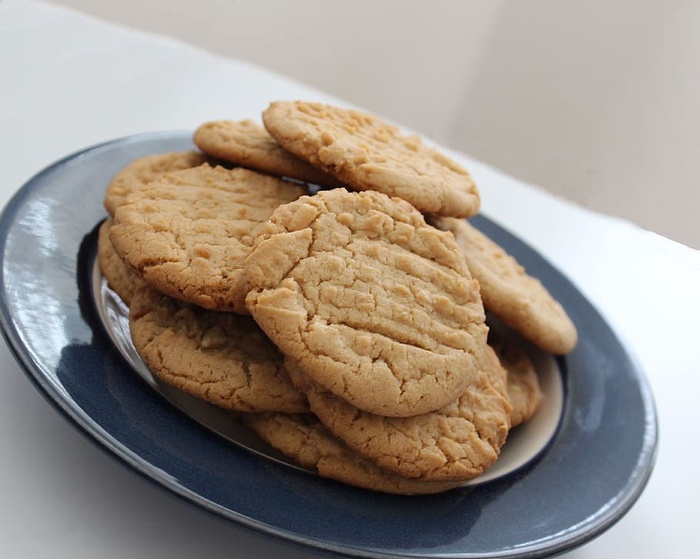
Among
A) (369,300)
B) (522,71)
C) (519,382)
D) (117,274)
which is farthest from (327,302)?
(522,71)

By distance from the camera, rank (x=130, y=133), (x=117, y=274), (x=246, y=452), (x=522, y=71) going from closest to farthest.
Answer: (x=246, y=452) < (x=117, y=274) < (x=130, y=133) < (x=522, y=71)

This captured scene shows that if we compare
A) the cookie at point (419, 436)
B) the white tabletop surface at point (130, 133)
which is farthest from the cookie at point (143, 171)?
the cookie at point (419, 436)

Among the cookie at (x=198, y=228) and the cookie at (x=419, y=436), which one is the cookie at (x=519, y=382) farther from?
the cookie at (x=198, y=228)

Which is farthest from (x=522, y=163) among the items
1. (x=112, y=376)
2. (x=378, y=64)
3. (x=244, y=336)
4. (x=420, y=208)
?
(x=112, y=376)

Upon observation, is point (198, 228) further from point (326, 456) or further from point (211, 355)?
point (326, 456)

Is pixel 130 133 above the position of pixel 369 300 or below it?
below

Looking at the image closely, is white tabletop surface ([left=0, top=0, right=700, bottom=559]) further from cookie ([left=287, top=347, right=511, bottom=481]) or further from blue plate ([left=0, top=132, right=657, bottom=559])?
cookie ([left=287, top=347, right=511, bottom=481])
